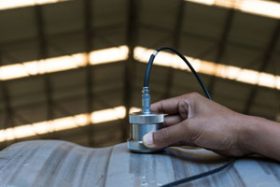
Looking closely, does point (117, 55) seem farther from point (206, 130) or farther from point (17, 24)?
point (206, 130)

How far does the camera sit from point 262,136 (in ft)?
2.52

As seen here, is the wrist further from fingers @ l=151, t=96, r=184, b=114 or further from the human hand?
fingers @ l=151, t=96, r=184, b=114

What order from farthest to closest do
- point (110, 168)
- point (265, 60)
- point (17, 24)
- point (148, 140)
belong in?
point (265, 60) → point (17, 24) → point (148, 140) → point (110, 168)

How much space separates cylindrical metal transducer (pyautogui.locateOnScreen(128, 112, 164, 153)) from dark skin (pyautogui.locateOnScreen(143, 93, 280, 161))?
0.11ft

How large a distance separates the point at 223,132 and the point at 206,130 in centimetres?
3

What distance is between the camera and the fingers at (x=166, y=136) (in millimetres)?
802

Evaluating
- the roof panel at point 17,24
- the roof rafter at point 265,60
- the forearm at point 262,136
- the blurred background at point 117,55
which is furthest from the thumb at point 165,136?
the roof rafter at point 265,60

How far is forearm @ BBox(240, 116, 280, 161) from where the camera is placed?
2.51 feet

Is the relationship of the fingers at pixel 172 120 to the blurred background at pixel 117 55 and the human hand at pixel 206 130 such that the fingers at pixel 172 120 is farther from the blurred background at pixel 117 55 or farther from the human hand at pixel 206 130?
the blurred background at pixel 117 55

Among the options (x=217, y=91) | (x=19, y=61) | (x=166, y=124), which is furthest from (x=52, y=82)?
(x=166, y=124)

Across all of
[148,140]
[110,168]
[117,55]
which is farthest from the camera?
[117,55]

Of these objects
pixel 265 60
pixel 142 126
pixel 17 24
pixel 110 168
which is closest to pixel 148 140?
pixel 142 126

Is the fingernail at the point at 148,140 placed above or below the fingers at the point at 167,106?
below

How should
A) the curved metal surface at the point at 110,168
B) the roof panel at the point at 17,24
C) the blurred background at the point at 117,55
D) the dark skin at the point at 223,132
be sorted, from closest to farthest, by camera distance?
1. the curved metal surface at the point at 110,168
2. the dark skin at the point at 223,132
3. the roof panel at the point at 17,24
4. the blurred background at the point at 117,55
